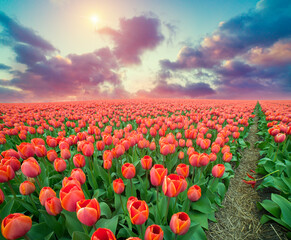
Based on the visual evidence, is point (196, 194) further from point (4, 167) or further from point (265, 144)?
point (265, 144)

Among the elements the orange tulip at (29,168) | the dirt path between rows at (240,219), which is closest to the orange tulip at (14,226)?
the orange tulip at (29,168)

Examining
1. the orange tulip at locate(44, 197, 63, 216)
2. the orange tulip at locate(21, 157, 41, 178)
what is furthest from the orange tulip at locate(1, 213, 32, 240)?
the orange tulip at locate(21, 157, 41, 178)

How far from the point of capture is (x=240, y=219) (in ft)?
9.68

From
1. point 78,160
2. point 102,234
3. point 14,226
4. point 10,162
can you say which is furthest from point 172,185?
point 10,162

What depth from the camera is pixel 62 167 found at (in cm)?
238

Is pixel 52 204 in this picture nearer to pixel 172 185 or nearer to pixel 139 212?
pixel 139 212

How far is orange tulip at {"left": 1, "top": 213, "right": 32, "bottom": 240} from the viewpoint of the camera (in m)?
1.18

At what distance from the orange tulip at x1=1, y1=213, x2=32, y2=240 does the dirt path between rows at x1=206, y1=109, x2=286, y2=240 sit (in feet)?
8.80

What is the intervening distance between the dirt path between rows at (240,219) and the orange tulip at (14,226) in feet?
8.80

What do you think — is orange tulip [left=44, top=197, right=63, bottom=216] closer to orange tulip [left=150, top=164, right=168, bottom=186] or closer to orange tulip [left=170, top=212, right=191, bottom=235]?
orange tulip [left=150, top=164, right=168, bottom=186]

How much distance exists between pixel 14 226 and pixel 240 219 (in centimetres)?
361

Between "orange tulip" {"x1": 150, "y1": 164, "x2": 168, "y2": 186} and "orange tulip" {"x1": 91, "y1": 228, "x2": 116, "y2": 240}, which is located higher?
"orange tulip" {"x1": 150, "y1": 164, "x2": 168, "y2": 186}

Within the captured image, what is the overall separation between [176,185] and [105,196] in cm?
178

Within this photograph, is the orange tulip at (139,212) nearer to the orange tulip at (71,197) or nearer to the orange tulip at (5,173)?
the orange tulip at (71,197)
